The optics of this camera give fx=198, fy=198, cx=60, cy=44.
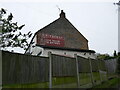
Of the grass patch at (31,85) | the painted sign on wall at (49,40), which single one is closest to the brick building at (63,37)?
the painted sign on wall at (49,40)

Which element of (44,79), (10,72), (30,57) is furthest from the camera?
(44,79)

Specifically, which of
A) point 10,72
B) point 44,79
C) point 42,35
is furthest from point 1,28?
point 42,35

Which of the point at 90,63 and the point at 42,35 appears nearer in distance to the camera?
the point at 90,63

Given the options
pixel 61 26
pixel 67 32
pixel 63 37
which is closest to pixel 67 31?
pixel 67 32

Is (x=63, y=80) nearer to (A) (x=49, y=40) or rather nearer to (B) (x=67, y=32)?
(A) (x=49, y=40)

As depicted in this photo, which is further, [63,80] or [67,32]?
[67,32]

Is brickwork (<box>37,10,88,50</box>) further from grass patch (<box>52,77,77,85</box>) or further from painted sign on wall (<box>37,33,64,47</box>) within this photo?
grass patch (<box>52,77,77,85</box>)

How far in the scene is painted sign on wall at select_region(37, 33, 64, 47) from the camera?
31.9 meters

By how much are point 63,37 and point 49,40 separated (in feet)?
13.7

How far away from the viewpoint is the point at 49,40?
32906 millimetres

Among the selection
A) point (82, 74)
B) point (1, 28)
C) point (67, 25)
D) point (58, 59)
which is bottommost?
point (82, 74)

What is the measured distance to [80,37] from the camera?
39.4 metres

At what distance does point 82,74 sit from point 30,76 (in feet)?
19.3

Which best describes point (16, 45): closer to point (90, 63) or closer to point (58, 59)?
point (58, 59)
